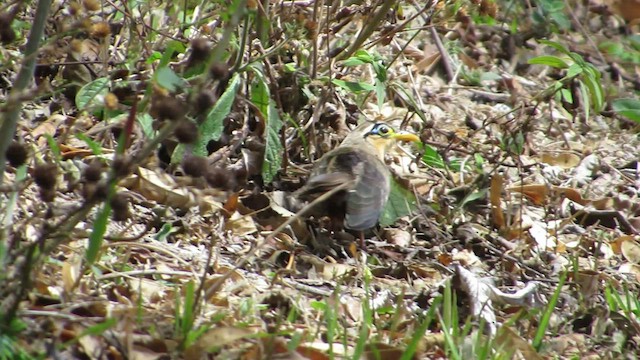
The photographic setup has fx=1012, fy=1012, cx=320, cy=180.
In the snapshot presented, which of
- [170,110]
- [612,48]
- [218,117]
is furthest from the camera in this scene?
[612,48]

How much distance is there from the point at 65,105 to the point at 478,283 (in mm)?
2685

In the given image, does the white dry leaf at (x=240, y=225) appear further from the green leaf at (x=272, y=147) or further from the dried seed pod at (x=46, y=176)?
the dried seed pod at (x=46, y=176)

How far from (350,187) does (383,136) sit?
1.07 meters

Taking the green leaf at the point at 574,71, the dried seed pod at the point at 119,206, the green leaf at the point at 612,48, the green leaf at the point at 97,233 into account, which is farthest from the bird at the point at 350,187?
the green leaf at the point at 612,48

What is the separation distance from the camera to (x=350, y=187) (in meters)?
5.62

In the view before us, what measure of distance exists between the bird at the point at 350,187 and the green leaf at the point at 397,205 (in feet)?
0.41

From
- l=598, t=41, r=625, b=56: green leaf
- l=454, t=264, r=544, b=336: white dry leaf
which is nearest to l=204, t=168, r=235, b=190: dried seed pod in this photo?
l=454, t=264, r=544, b=336: white dry leaf

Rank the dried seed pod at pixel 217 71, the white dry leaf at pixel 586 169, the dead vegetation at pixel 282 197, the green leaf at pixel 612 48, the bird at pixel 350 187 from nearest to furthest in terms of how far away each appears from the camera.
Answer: the dried seed pod at pixel 217 71 < the dead vegetation at pixel 282 197 < the bird at pixel 350 187 < the white dry leaf at pixel 586 169 < the green leaf at pixel 612 48

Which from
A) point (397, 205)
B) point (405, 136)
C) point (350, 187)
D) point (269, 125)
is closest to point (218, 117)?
point (269, 125)

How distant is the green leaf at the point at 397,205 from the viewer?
5.94m

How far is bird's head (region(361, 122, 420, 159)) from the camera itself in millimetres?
6445

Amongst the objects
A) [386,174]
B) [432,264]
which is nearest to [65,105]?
[386,174]

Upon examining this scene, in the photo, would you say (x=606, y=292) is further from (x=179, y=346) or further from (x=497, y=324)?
(x=179, y=346)

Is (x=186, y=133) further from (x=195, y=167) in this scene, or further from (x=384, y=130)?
(x=384, y=130)
